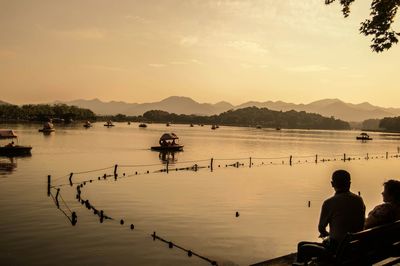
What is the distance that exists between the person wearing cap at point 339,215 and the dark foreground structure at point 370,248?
19.6 inches

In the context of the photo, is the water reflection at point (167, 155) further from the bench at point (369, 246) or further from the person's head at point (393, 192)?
the bench at point (369, 246)

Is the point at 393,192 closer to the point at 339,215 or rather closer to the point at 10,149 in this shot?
the point at 339,215

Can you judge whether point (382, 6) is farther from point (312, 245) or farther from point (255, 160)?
point (255, 160)

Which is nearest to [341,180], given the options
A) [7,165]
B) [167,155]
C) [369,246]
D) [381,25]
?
[369,246]

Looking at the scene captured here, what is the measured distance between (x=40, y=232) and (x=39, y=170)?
138 feet

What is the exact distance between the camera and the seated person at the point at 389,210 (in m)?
10.1

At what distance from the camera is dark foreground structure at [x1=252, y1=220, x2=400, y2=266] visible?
820 centimetres

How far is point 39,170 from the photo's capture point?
221ft

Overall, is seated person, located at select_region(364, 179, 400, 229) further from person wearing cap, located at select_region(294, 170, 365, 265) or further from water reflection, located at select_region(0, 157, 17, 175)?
water reflection, located at select_region(0, 157, 17, 175)

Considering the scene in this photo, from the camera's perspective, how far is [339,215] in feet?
31.1

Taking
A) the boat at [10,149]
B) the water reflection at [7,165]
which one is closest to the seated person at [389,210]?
the water reflection at [7,165]

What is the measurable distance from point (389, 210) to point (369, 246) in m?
1.57

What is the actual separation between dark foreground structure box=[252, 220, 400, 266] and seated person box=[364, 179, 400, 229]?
27 centimetres

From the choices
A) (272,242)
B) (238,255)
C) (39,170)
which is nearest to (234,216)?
(272,242)
